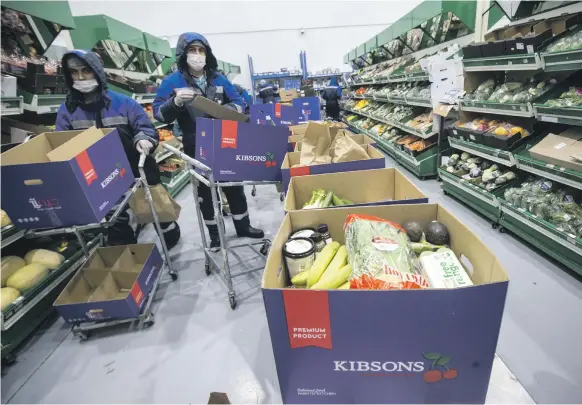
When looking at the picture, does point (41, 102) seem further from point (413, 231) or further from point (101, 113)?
point (413, 231)

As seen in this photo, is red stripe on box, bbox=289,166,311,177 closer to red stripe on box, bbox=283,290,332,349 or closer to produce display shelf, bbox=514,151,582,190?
red stripe on box, bbox=283,290,332,349

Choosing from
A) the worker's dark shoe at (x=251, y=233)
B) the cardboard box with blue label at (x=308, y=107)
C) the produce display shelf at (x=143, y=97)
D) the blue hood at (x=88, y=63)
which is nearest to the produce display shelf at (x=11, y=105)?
the blue hood at (x=88, y=63)

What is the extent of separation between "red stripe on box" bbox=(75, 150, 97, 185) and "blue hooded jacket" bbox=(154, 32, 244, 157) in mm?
971

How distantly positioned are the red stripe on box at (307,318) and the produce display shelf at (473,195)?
273 centimetres

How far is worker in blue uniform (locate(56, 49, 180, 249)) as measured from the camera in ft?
7.13

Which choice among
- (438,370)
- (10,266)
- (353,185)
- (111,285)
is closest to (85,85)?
(10,266)

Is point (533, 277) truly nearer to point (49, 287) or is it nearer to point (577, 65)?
point (577, 65)

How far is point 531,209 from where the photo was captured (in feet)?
7.86

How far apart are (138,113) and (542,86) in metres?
3.46

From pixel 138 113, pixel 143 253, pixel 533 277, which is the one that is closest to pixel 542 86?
pixel 533 277

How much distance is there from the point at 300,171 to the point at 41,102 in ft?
7.94

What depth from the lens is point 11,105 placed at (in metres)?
2.20

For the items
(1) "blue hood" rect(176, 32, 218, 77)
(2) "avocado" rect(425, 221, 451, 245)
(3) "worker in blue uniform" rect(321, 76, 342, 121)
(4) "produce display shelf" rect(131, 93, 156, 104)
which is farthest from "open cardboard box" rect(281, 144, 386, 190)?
(3) "worker in blue uniform" rect(321, 76, 342, 121)

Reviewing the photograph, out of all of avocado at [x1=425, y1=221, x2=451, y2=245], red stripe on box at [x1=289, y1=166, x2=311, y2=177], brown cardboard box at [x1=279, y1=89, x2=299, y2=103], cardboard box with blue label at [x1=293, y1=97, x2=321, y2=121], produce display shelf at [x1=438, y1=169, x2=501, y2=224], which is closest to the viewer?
avocado at [x1=425, y1=221, x2=451, y2=245]
